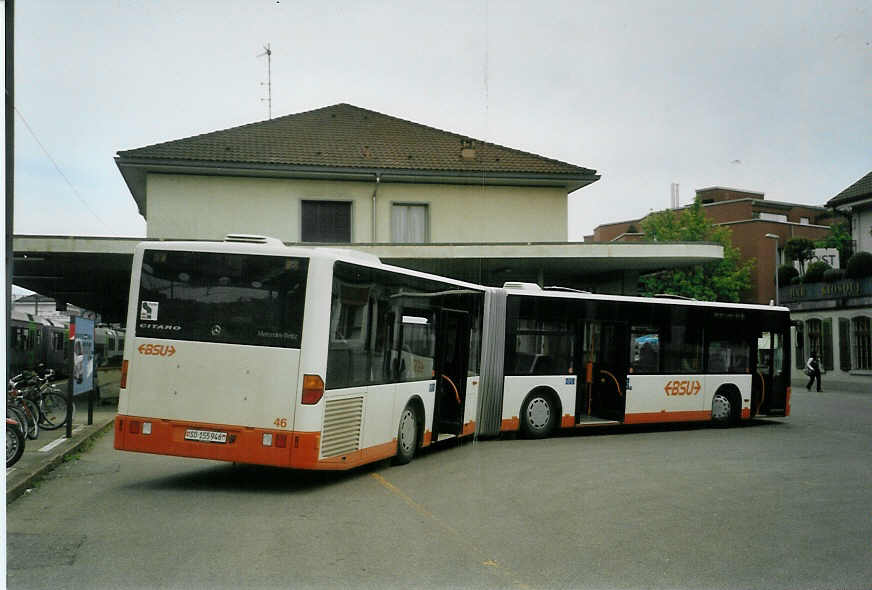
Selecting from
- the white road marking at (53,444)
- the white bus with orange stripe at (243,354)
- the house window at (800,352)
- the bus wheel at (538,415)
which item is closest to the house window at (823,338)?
the house window at (800,352)

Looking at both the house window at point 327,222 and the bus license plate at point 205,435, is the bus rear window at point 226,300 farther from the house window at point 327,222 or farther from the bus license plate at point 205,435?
the house window at point 327,222

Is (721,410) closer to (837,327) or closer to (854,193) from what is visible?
(854,193)

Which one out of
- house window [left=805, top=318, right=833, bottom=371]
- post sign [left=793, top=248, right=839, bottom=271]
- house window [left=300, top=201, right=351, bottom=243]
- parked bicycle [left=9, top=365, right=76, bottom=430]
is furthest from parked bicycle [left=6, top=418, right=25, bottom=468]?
house window [left=805, top=318, right=833, bottom=371]

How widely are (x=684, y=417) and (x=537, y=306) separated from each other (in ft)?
15.3

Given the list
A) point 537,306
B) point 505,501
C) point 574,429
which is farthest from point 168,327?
point 574,429

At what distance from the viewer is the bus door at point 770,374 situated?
20.1 metres

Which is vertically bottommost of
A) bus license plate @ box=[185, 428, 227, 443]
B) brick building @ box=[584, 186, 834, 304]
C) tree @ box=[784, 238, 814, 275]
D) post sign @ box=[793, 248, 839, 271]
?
bus license plate @ box=[185, 428, 227, 443]

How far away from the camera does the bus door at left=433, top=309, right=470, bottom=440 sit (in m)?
13.8

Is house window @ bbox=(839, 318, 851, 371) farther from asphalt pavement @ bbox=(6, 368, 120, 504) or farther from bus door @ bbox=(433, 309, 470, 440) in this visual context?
asphalt pavement @ bbox=(6, 368, 120, 504)

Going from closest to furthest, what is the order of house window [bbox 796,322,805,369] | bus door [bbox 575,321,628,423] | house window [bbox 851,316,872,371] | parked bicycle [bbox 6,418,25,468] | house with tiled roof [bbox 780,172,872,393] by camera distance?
parked bicycle [bbox 6,418,25,468]
bus door [bbox 575,321,628,423]
house with tiled roof [bbox 780,172,872,393]
house window [bbox 851,316,872,371]
house window [bbox 796,322,805,369]

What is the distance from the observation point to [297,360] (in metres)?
9.74

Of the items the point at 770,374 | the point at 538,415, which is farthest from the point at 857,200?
the point at 770,374

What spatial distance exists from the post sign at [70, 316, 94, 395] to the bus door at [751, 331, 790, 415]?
47.2ft

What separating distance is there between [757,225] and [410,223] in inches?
390
